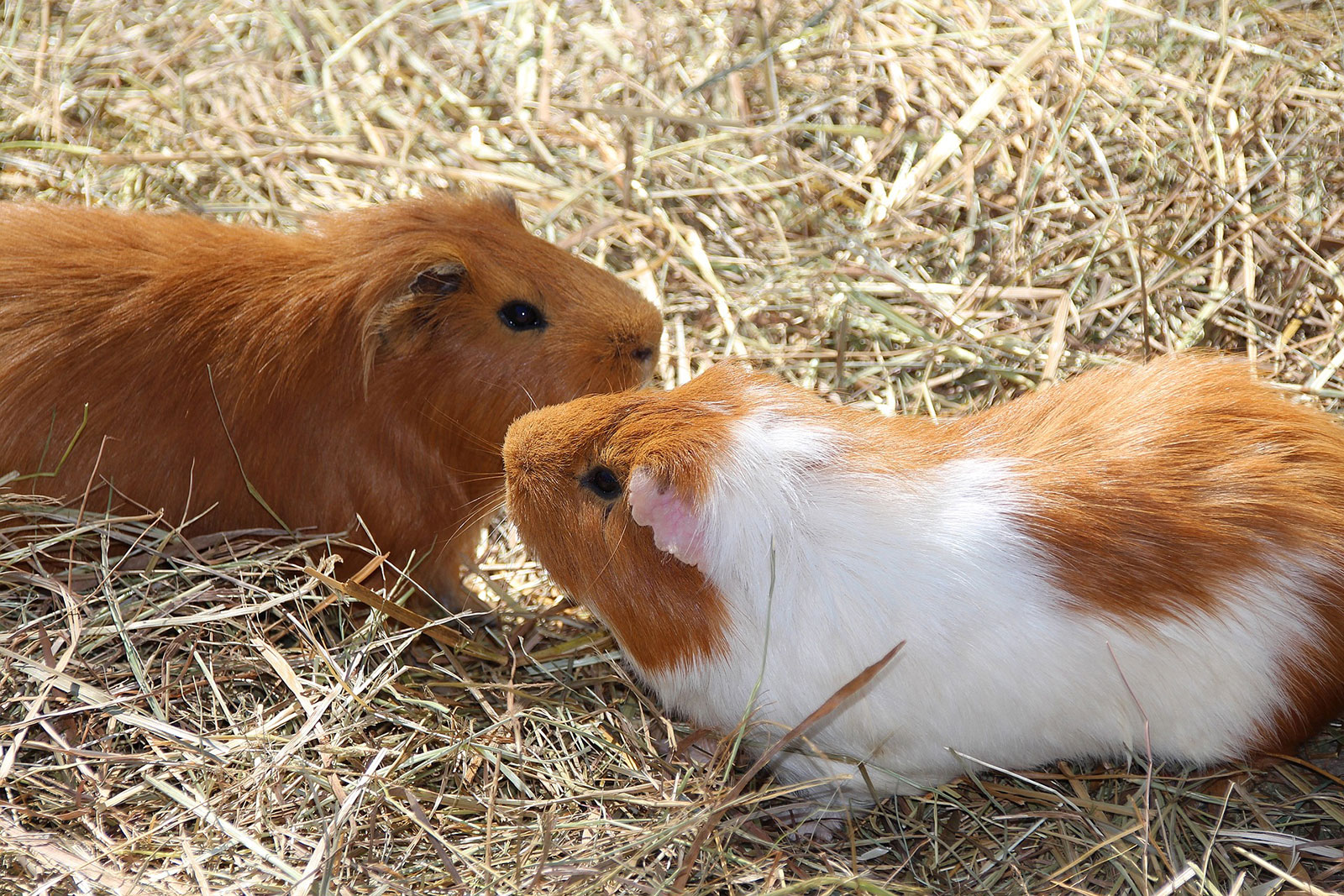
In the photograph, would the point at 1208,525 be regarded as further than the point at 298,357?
No

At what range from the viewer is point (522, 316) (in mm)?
3432

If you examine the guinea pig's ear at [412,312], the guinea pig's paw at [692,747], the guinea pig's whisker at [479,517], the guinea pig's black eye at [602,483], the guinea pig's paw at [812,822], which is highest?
the guinea pig's ear at [412,312]

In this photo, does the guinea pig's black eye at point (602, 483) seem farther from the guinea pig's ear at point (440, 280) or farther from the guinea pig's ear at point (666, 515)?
the guinea pig's ear at point (440, 280)

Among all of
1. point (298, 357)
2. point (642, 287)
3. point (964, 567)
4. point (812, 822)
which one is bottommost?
point (812, 822)

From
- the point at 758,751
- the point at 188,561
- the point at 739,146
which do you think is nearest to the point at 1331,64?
the point at 739,146

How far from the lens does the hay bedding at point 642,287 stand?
284 centimetres

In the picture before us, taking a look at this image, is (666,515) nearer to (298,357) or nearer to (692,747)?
(692,747)

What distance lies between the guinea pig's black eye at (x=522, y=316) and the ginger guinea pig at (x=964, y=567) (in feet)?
1.76

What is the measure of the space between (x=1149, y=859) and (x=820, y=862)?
0.79m

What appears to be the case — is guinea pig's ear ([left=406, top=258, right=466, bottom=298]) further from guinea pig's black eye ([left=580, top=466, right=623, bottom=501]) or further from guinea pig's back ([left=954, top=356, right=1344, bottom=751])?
guinea pig's back ([left=954, top=356, right=1344, bottom=751])

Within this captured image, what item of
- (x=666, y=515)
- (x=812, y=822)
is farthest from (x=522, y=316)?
(x=812, y=822)

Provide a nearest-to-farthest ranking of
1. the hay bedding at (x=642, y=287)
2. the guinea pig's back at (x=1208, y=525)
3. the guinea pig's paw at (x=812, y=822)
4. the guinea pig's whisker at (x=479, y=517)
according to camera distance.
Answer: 1. the guinea pig's back at (x=1208, y=525)
2. the hay bedding at (x=642, y=287)
3. the guinea pig's paw at (x=812, y=822)
4. the guinea pig's whisker at (x=479, y=517)

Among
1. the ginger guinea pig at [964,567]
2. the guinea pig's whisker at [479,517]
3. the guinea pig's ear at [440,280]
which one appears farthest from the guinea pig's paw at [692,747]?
the guinea pig's ear at [440,280]

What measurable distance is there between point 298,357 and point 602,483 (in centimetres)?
104
